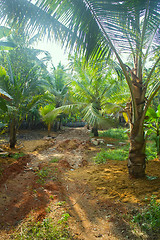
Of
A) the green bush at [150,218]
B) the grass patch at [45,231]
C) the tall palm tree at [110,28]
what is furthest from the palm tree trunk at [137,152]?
the grass patch at [45,231]

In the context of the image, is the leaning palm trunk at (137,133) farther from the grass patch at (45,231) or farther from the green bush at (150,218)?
the grass patch at (45,231)

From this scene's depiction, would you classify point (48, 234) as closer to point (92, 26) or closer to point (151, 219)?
point (151, 219)

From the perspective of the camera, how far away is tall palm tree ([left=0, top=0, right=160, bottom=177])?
8.30 ft

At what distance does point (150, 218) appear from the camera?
6.25 feet

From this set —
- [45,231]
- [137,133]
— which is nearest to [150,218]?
[45,231]

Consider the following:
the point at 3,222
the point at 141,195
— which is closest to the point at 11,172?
the point at 3,222

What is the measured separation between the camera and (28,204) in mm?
2375

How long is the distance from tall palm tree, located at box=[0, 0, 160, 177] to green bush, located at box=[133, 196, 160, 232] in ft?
3.27

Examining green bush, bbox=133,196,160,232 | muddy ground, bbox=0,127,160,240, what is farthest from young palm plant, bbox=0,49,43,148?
green bush, bbox=133,196,160,232

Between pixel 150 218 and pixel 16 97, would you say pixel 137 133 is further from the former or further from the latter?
pixel 16 97

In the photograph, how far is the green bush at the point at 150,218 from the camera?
180 centimetres

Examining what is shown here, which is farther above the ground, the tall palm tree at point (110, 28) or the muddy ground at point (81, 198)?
the tall palm tree at point (110, 28)

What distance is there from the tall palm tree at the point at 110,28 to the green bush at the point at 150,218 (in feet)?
3.27

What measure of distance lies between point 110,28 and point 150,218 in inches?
114
